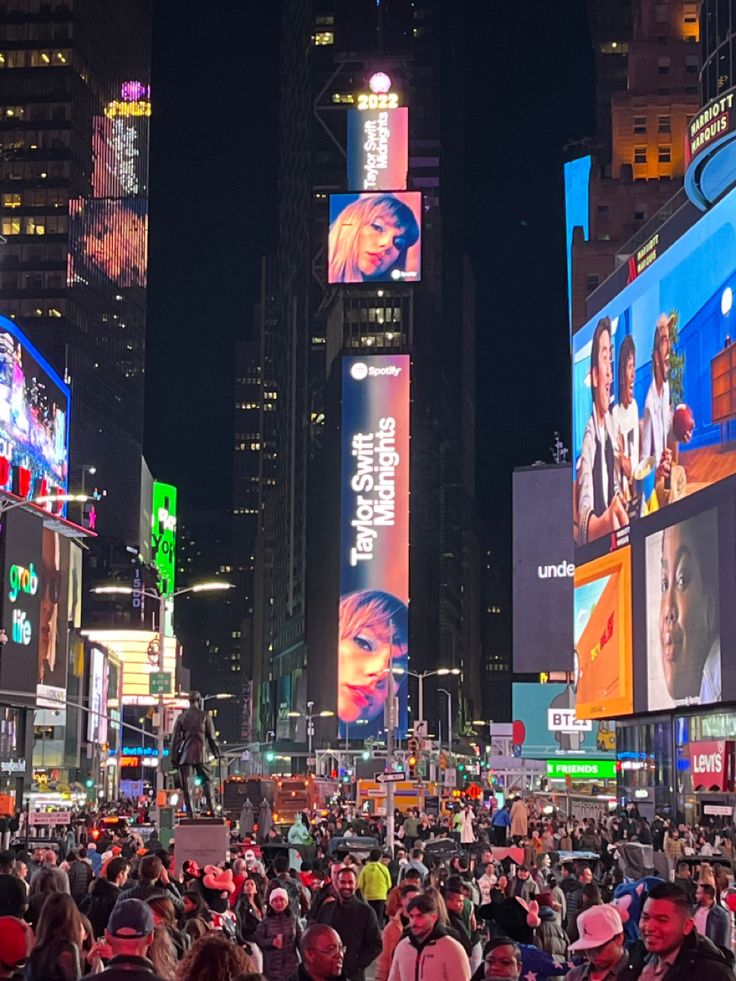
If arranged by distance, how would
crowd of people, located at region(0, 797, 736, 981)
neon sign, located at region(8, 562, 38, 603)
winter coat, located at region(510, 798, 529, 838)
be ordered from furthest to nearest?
1. neon sign, located at region(8, 562, 38, 603)
2. winter coat, located at region(510, 798, 529, 838)
3. crowd of people, located at region(0, 797, 736, 981)

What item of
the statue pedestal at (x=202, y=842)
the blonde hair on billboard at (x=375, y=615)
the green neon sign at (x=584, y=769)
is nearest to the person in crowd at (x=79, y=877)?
the statue pedestal at (x=202, y=842)

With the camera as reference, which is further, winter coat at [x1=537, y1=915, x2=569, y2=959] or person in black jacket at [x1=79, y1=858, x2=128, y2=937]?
winter coat at [x1=537, y1=915, x2=569, y2=959]

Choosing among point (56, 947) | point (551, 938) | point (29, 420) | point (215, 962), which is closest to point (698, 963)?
point (215, 962)

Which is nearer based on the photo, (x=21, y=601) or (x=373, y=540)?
(x=21, y=601)

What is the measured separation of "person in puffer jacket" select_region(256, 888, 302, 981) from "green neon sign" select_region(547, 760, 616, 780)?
80.4 meters

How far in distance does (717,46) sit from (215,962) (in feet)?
234

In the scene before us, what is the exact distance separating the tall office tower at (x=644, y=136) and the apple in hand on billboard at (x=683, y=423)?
54.7m

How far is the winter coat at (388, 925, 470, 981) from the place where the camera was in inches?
438

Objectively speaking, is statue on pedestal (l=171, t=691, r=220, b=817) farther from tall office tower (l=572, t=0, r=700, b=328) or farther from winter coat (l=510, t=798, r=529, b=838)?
tall office tower (l=572, t=0, r=700, b=328)

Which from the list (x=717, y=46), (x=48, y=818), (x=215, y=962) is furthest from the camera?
(x=717, y=46)

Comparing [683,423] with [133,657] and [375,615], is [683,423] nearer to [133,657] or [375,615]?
[375,615]

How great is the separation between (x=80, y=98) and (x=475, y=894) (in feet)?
549

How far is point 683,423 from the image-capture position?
189 ft

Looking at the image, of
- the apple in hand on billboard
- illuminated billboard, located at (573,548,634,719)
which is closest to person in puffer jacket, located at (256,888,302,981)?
the apple in hand on billboard
